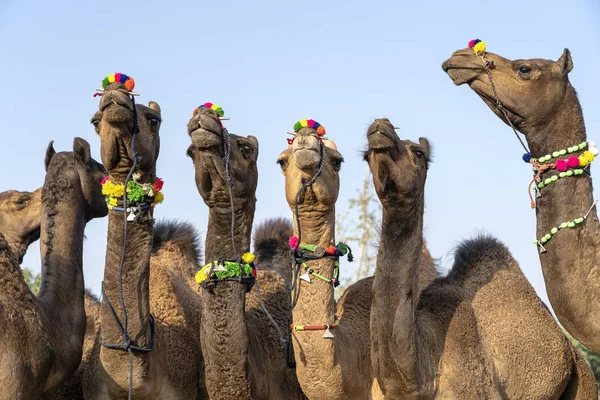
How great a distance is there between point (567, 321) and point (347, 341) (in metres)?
1.74

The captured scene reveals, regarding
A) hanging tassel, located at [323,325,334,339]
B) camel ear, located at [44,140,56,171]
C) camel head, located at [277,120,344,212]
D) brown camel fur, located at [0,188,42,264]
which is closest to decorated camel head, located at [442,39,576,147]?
camel head, located at [277,120,344,212]

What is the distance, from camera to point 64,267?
870cm

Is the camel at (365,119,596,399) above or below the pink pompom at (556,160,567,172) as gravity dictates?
below

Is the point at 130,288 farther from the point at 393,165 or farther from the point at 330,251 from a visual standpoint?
the point at 393,165

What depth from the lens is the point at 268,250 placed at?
1041 cm

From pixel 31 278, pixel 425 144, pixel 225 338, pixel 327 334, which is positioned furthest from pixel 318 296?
pixel 31 278

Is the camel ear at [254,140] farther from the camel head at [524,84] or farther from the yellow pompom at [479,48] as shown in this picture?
the yellow pompom at [479,48]

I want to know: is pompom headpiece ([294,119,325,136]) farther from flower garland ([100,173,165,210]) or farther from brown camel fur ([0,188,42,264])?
brown camel fur ([0,188,42,264])

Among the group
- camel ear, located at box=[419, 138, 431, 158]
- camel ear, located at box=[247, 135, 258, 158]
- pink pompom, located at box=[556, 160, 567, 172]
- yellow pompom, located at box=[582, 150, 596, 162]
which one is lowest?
pink pompom, located at box=[556, 160, 567, 172]

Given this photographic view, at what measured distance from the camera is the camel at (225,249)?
25.0ft

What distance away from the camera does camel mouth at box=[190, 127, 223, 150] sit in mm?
7457

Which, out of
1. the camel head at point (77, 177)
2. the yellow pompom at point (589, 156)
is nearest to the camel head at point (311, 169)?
the yellow pompom at point (589, 156)

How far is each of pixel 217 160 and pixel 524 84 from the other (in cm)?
210

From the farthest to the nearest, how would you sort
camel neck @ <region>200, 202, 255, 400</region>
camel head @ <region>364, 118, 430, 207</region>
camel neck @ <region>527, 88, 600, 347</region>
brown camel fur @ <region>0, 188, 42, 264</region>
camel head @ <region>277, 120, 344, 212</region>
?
1. brown camel fur @ <region>0, 188, 42, 264</region>
2. camel neck @ <region>200, 202, 255, 400</region>
3. camel head @ <region>277, 120, 344, 212</region>
4. camel head @ <region>364, 118, 430, 207</region>
5. camel neck @ <region>527, 88, 600, 347</region>
